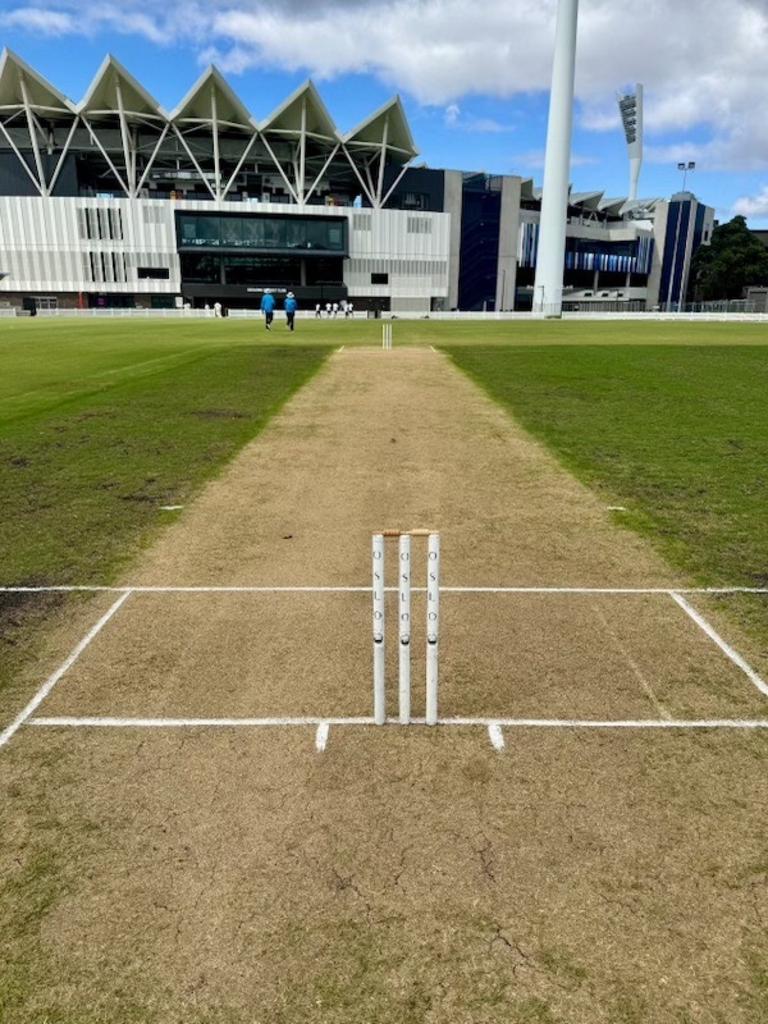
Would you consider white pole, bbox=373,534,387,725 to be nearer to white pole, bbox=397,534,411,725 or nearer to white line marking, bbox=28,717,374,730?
white pole, bbox=397,534,411,725

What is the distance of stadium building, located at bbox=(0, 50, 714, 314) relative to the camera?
10125cm

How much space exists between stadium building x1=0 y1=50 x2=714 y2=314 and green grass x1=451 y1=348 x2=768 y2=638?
81.7 m

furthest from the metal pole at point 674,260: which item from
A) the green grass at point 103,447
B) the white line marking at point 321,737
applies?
the white line marking at point 321,737

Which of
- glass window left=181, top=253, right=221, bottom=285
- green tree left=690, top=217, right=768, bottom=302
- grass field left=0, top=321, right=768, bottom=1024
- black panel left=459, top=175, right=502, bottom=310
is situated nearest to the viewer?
grass field left=0, top=321, right=768, bottom=1024

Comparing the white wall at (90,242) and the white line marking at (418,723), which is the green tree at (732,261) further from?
the white line marking at (418,723)

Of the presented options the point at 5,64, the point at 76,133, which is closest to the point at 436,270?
the point at 76,133

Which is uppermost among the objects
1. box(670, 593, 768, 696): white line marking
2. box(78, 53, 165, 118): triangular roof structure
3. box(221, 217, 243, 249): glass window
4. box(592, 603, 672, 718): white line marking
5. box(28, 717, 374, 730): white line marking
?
box(78, 53, 165, 118): triangular roof structure

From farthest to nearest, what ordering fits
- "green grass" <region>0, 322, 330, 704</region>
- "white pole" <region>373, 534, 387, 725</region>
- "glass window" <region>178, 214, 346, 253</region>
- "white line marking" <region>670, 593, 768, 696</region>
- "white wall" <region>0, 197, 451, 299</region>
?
"glass window" <region>178, 214, 346, 253</region>
"white wall" <region>0, 197, 451, 299</region>
"green grass" <region>0, 322, 330, 704</region>
"white line marking" <region>670, 593, 768, 696</region>
"white pole" <region>373, 534, 387, 725</region>

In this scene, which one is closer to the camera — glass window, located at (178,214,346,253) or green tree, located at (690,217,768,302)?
glass window, located at (178,214,346,253)

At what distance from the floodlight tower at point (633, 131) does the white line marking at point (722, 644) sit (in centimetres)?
16575

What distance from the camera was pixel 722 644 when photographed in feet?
23.2

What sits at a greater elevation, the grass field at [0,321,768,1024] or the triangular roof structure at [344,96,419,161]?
the triangular roof structure at [344,96,419,161]

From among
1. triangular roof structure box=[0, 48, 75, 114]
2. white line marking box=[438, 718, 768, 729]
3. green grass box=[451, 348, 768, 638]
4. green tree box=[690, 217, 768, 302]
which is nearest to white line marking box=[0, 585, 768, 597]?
green grass box=[451, 348, 768, 638]

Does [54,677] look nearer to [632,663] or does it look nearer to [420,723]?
[420,723]
